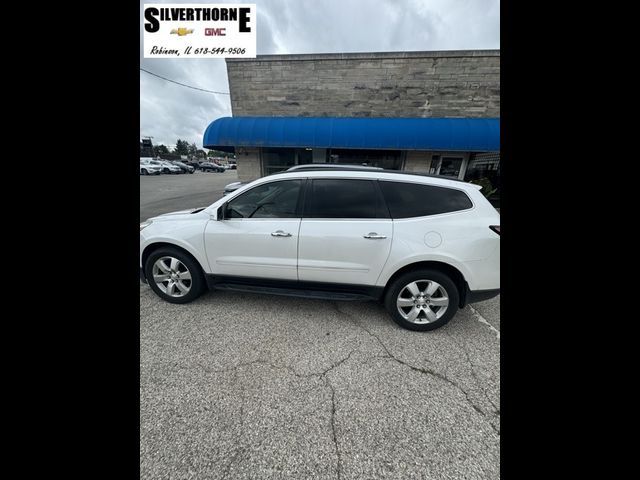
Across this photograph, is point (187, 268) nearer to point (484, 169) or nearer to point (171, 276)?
point (171, 276)

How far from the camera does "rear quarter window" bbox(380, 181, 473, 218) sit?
2.32 metres

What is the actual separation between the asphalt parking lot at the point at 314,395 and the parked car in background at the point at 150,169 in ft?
96.5

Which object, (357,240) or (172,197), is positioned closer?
(357,240)

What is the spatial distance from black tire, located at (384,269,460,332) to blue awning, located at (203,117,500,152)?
724cm

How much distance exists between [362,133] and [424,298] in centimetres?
771

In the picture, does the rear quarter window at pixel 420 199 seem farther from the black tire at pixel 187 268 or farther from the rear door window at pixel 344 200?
the black tire at pixel 187 268

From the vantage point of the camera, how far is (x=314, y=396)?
5.42 ft

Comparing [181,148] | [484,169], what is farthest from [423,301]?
[181,148]

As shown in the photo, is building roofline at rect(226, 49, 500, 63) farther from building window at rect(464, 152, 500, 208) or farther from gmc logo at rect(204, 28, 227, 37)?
building window at rect(464, 152, 500, 208)

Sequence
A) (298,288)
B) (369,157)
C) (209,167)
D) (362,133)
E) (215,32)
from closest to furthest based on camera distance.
Result: (298,288) → (215,32) → (362,133) → (369,157) → (209,167)

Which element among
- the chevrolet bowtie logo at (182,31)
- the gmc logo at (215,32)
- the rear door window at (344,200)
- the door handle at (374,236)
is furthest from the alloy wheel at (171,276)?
the chevrolet bowtie logo at (182,31)

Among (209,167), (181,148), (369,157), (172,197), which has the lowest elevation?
(172,197)
